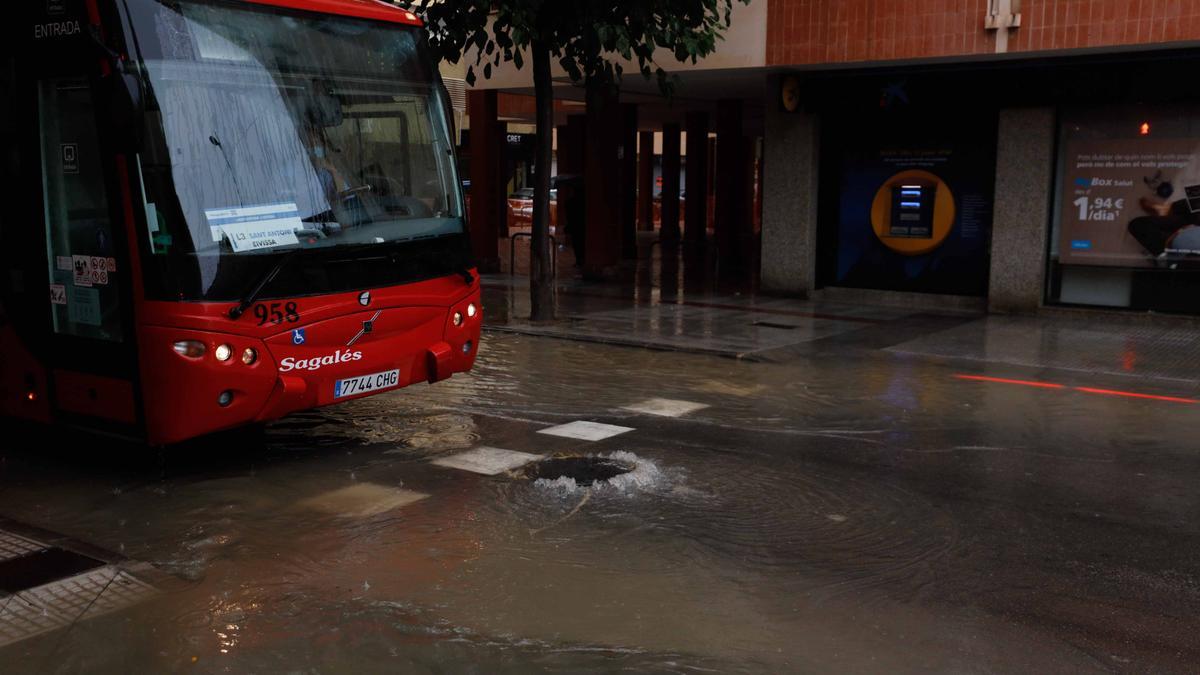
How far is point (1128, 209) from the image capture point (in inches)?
565

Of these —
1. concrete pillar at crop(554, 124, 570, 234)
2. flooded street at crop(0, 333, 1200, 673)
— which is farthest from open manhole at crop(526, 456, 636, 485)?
concrete pillar at crop(554, 124, 570, 234)

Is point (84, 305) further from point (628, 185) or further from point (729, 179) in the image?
point (628, 185)

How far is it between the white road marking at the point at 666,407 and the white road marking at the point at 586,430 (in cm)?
64

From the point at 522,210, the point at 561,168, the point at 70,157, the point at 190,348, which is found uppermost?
the point at 561,168

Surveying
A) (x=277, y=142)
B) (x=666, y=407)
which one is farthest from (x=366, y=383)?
(x=666, y=407)

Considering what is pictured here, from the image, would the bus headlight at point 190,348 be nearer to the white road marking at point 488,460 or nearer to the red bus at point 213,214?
the red bus at point 213,214

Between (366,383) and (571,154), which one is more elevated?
(571,154)

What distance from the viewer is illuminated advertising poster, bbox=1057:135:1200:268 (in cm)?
1388

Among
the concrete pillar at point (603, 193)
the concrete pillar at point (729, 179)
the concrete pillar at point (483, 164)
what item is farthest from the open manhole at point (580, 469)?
the concrete pillar at point (729, 179)

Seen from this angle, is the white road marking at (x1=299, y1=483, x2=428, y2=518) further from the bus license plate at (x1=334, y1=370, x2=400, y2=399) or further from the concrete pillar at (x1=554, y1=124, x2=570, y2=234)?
the concrete pillar at (x1=554, y1=124, x2=570, y2=234)

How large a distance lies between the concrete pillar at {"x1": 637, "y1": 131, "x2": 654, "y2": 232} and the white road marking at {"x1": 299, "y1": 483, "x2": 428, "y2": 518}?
31777mm

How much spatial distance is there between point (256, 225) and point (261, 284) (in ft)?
Result: 1.12

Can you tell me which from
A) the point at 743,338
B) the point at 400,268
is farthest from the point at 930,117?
the point at 400,268

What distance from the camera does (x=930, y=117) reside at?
15766 millimetres
